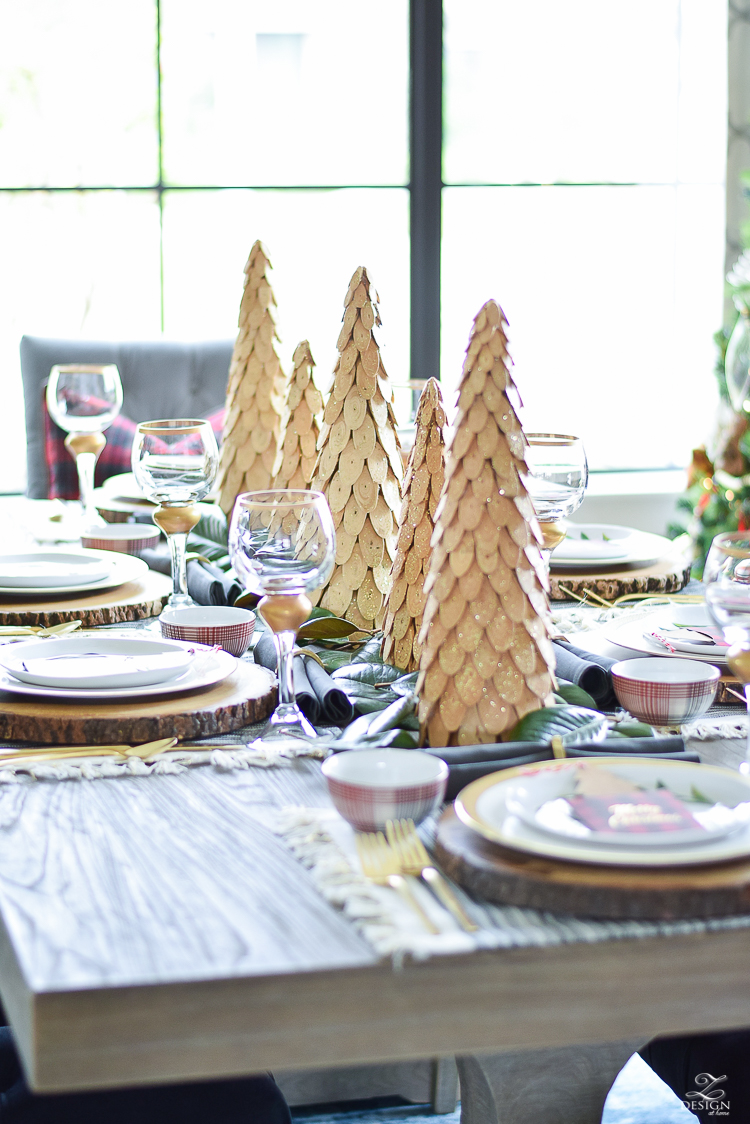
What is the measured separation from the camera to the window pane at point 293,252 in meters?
4.05

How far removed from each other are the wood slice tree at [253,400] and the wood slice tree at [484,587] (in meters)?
0.75

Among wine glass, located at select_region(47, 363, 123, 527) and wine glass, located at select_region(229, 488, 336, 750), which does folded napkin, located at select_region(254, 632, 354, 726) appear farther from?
wine glass, located at select_region(47, 363, 123, 527)

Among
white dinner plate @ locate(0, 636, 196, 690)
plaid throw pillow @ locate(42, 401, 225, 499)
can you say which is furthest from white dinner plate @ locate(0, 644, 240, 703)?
plaid throw pillow @ locate(42, 401, 225, 499)

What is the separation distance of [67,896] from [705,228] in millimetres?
4290

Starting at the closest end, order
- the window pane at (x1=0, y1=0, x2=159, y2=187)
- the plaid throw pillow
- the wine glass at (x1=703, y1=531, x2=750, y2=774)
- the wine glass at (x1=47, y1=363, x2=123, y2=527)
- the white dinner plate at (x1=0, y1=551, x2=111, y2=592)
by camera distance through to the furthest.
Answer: the wine glass at (x1=703, y1=531, x2=750, y2=774) < the white dinner plate at (x1=0, y1=551, x2=111, y2=592) < the wine glass at (x1=47, y1=363, x2=123, y2=527) < the plaid throw pillow < the window pane at (x1=0, y1=0, x2=159, y2=187)

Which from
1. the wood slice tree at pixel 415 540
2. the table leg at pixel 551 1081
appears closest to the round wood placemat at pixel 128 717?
the wood slice tree at pixel 415 540

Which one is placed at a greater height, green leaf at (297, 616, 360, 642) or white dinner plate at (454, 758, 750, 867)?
green leaf at (297, 616, 360, 642)

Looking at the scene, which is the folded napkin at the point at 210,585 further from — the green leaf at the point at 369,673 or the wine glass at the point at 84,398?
the wine glass at the point at 84,398

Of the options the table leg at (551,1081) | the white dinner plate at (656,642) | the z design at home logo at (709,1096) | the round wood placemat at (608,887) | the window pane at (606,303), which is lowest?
the z design at home logo at (709,1096)

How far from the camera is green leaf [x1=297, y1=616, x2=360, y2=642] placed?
3.98 ft

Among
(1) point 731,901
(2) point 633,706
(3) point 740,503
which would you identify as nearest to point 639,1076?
(2) point 633,706

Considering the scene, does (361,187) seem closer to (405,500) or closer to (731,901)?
(405,500)

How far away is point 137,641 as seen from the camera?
115 cm

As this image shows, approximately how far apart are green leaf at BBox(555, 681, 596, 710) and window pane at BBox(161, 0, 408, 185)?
3383 millimetres
